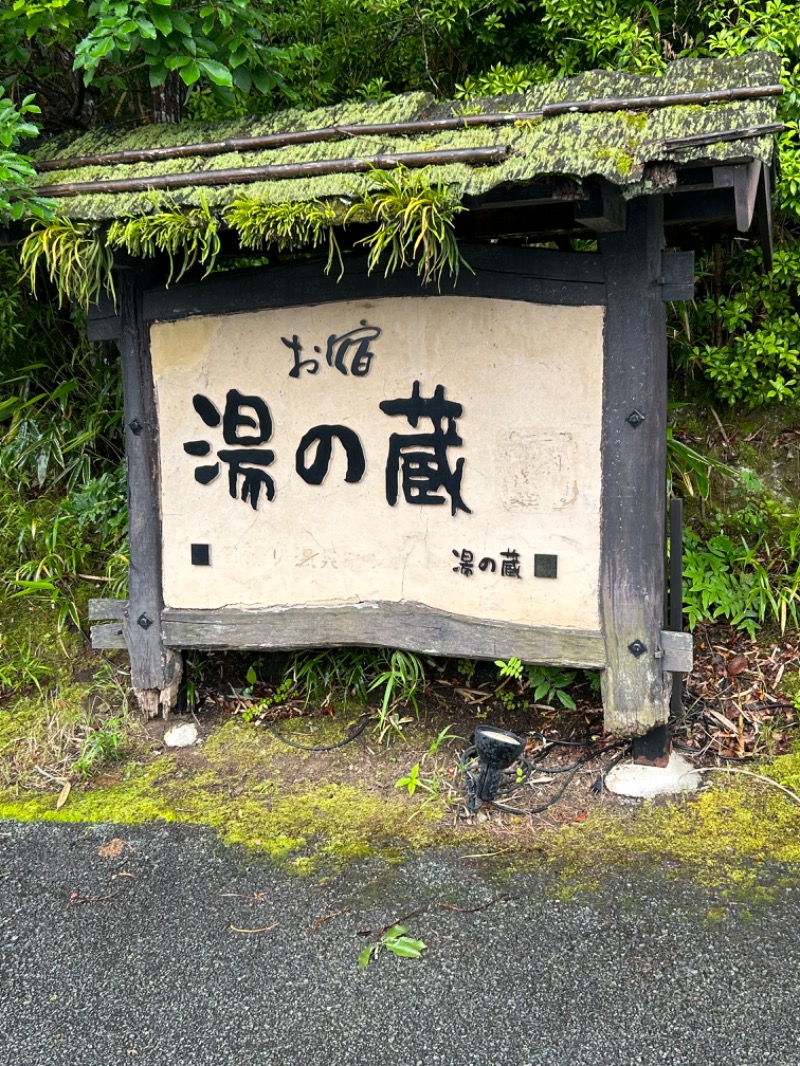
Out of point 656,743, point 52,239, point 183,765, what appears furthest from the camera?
point 183,765

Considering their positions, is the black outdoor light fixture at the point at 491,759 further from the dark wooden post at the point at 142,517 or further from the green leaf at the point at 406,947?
the dark wooden post at the point at 142,517

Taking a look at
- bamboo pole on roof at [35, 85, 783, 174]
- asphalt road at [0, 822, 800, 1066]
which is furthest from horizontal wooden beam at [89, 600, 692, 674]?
bamboo pole on roof at [35, 85, 783, 174]

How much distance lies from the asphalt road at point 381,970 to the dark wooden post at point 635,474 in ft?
3.03

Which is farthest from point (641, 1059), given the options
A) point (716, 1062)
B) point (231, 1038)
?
point (231, 1038)

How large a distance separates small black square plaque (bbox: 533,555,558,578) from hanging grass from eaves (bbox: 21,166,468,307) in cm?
147

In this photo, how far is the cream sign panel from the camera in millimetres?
4195

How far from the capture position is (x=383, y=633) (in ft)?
15.2

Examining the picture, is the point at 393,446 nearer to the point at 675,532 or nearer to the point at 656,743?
the point at 675,532

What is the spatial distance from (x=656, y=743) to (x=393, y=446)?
6.72ft

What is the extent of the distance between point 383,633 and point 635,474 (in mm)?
1577

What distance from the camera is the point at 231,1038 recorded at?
290 cm

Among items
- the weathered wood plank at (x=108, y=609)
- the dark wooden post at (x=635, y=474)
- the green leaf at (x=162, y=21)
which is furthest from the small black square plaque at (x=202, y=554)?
the green leaf at (x=162, y=21)

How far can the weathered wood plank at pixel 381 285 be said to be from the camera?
4.06 metres

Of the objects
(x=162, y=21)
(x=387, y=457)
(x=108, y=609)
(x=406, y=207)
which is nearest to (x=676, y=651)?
(x=387, y=457)
